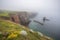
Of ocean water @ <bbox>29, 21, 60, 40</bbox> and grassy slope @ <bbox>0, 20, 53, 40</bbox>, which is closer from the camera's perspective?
grassy slope @ <bbox>0, 20, 53, 40</bbox>

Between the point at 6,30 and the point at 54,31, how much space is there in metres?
0.71

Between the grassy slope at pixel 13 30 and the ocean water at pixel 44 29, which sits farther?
the ocean water at pixel 44 29

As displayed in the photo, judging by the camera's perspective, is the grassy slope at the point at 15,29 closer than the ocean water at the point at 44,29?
Yes

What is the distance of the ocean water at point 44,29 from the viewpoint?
1959mm

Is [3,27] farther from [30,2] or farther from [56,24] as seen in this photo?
[56,24]

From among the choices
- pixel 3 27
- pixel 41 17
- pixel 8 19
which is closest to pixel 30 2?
pixel 41 17

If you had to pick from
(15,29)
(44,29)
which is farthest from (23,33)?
(44,29)

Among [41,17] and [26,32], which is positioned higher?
[41,17]

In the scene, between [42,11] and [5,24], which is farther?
[42,11]

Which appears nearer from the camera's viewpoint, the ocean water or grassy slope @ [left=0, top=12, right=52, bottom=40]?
grassy slope @ [left=0, top=12, right=52, bottom=40]

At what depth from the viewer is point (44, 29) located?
1989 millimetres

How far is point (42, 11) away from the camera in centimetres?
204

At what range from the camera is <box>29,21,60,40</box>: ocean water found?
1959 millimetres

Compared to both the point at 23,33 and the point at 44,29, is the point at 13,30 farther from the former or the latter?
the point at 44,29
